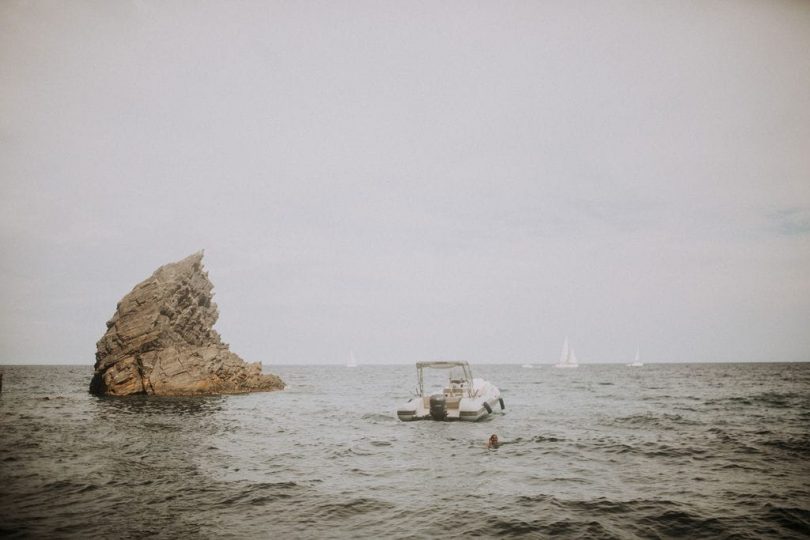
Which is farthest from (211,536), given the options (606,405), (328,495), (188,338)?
(188,338)

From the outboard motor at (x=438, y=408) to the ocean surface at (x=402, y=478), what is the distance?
581 millimetres

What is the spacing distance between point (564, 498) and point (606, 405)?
98.3 feet

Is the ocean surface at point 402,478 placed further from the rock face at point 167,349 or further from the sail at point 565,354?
the sail at point 565,354

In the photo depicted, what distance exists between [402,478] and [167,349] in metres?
40.9

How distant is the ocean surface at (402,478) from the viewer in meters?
11.1

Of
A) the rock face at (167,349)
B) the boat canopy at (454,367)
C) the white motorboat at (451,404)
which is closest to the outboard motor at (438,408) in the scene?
the white motorboat at (451,404)

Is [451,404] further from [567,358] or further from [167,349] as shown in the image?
[567,358]

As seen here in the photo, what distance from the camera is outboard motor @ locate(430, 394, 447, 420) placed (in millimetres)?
27141

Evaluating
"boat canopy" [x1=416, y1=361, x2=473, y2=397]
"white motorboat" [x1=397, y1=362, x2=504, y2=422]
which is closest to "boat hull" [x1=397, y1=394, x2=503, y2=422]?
"white motorboat" [x1=397, y1=362, x2=504, y2=422]

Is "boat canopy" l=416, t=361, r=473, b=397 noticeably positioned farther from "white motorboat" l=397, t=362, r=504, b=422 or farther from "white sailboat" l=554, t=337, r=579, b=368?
"white sailboat" l=554, t=337, r=579, b=368

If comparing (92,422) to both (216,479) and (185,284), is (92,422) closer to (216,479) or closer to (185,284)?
(216,479)

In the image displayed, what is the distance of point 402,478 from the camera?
15.7 metres

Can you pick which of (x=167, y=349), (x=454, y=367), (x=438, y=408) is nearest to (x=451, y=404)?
(x=438, y=408)

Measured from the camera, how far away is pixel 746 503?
501 inches
